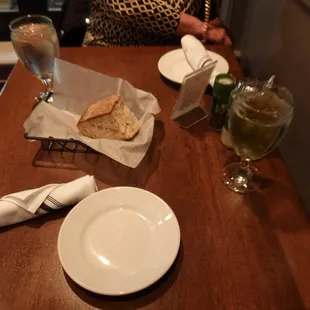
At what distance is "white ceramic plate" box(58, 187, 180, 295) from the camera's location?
1.74ft

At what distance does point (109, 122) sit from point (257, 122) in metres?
0.31

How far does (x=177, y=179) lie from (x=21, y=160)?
34 cm

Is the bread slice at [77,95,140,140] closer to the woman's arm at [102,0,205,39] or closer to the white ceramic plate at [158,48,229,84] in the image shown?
the white ceramic plate at [158,48,229,84]

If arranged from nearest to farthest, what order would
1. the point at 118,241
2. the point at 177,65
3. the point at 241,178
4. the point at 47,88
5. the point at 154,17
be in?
the point at 118,241, the point at 241,178, the point at 47,88, the point at 177,65, the point at 154,17

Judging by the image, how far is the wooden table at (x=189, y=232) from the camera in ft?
1.73

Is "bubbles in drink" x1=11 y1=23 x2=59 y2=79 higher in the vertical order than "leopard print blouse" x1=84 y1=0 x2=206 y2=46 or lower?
higher

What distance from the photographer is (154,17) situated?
4.04ft

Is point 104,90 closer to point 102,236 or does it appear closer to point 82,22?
point 102,236

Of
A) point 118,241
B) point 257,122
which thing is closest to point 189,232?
point 118,241

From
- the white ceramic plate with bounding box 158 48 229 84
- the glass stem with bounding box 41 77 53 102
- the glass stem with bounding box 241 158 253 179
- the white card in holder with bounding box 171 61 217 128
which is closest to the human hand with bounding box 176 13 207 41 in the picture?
the white ceramic plate with bounding box 158 48 229 84

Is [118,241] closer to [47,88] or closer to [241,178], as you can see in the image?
[241,178]

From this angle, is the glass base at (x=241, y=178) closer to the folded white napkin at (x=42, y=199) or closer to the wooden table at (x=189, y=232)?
the wooden table at (x=189, y=232)

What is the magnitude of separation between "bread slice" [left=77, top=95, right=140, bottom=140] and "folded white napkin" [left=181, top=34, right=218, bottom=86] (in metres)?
0.35

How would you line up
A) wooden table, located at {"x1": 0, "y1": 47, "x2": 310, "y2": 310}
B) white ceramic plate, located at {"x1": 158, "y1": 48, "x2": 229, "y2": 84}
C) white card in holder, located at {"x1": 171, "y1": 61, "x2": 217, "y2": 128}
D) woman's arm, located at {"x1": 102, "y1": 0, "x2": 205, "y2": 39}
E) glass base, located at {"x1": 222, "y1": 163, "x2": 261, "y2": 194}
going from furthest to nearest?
woman's arm, located at {"x1": 102, "y1": 0, "x2": 205, "y2": 39}, white ceramic plate, located at {"x1": 158, "y1": 48, "x2": 229, "y2": 84}, white card in holder, located at {"x1": 171, "y1": 61, "x2": 217, "y2": 128}, glass base, located at {"x1": 222, "y1": 163, "x2": 261, "y2": 194}, wooden table, located at {"x1": 0, "y1": 47, "x2": 310, "y2": 310}
